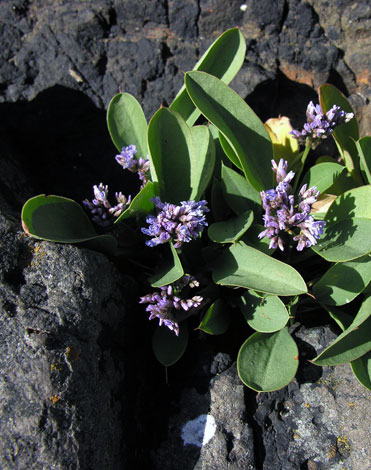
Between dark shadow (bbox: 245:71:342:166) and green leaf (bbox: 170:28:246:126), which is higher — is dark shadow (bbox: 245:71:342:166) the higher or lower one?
the lower one

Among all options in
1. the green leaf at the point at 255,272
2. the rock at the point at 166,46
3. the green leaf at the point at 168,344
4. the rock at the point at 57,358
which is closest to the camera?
the rock at the point at 57,358

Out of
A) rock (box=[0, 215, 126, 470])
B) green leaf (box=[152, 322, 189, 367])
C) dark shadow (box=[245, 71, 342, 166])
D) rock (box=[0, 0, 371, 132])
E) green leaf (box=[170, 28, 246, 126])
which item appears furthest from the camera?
dark shadow (box=[245, 71, 342, 166])

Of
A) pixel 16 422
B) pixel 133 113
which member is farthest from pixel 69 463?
pixel 133 113

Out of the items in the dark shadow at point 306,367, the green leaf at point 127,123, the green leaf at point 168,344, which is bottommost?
the dark shadow at point 306,367

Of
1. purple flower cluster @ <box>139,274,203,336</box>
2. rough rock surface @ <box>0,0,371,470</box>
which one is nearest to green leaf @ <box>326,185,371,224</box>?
rough rock surface @ <box>0,0,371,470</box>

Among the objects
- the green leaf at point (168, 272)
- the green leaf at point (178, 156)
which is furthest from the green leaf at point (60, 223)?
the green leaf at point (178, 156)

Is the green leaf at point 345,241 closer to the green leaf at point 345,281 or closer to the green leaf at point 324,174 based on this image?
the green leaf at point 345,281

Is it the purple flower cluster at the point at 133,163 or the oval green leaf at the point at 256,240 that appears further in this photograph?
the purple flower cluster at the point at 133,163

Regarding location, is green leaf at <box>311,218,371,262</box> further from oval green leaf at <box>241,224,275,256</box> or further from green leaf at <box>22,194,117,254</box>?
green leaf at <box>22,194,117,254</box>

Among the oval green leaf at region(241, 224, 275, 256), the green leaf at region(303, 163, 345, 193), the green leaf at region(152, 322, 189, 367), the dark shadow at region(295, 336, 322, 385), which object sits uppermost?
the green leaf at region(303, 163, 345, 193)
